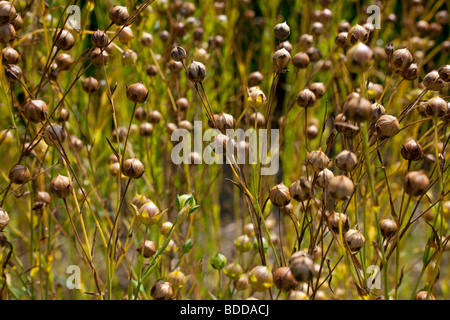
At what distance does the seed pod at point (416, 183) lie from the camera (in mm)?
329

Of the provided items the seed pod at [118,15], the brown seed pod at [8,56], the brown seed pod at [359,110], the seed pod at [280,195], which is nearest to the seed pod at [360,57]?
the brown seed pod at [359,110]

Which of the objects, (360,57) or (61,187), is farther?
(61,187)

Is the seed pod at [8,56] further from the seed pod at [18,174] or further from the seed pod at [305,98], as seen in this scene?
the seed pod at [305,98]

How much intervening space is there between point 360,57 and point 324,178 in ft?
0.42

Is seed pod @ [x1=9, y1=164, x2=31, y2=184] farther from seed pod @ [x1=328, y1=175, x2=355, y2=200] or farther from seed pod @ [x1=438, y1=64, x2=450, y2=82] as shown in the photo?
seed pod @ [x1=438, y1=64, x2=450, y2=82]

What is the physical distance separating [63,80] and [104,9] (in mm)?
304

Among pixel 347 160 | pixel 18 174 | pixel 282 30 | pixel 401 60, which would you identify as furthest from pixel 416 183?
pixel 18 174

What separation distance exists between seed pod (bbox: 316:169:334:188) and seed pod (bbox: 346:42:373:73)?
116mm

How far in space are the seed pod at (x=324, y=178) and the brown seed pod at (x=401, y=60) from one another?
0.44ft

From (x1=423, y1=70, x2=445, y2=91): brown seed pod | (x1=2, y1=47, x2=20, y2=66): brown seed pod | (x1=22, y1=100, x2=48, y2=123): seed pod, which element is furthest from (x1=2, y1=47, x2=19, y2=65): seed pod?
(x1=423, y1=70, x2=445, y2=91): brown seed pod

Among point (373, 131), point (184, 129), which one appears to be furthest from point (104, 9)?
point (373, 131)

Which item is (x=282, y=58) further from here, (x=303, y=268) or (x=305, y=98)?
(x=303, y=268)

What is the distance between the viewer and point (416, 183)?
0.33 meters
